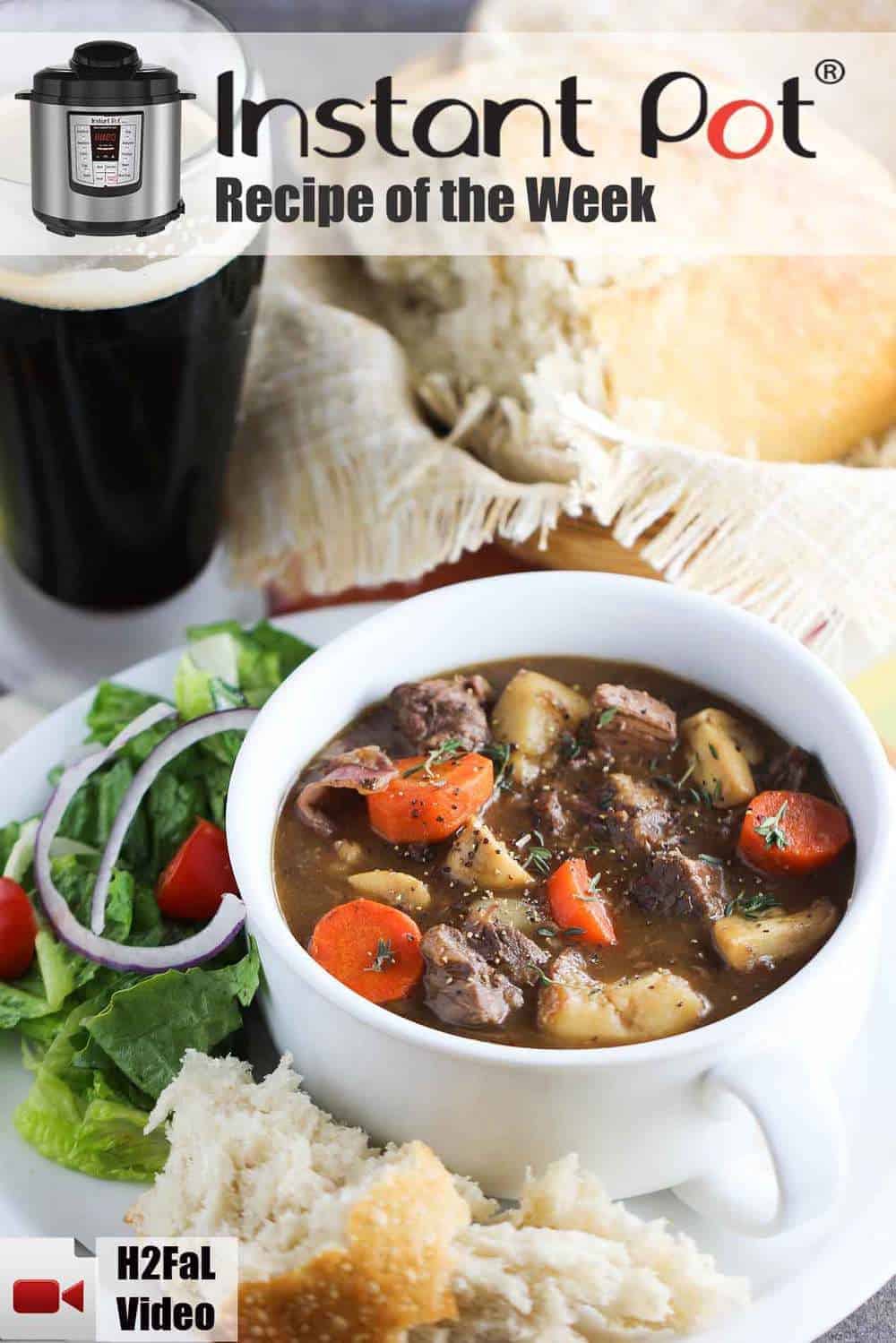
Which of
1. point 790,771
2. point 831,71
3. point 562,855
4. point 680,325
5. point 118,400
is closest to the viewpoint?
point 562,855

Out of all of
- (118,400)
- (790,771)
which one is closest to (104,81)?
(118,400)

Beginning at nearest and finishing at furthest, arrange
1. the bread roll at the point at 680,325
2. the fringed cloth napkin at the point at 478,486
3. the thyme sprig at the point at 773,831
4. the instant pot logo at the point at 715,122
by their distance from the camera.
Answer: the thyme sprig at the point at 773,831, the fringed cloth napkin at the point at 478,486, the bread roll at the point at 680,325, the instant pot logo at the point at 715,122

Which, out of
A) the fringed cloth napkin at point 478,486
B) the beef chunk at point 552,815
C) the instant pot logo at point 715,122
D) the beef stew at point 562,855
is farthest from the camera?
the instant pot logo at point 715,122

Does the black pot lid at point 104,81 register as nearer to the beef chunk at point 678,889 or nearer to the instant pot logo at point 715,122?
the instant pot logo at point 715,122

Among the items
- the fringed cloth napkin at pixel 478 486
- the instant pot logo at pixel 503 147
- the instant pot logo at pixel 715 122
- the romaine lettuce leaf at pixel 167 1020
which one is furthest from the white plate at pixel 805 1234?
the instant pot logo at pixel 715 122

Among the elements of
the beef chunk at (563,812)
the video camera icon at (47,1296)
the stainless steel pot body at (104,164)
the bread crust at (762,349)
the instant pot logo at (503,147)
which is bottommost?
the video camera icon at (47,1296)

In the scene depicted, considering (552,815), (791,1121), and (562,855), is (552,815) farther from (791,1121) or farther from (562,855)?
(791,1121)
